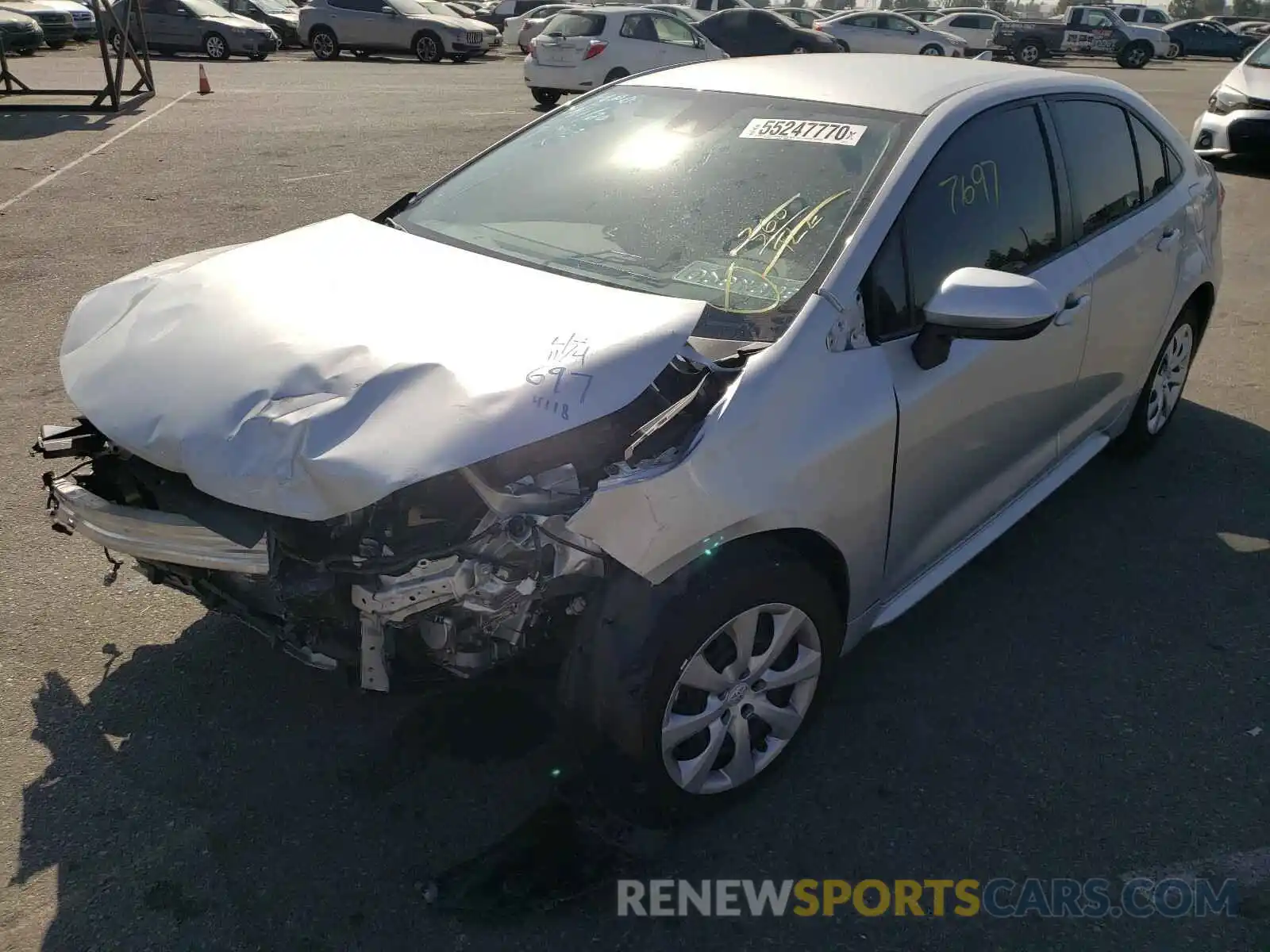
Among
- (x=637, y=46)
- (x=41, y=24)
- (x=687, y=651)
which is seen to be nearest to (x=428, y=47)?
(x=41, y=24)

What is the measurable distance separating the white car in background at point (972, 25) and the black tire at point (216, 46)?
63.6 feet

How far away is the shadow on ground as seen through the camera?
2.42 meters

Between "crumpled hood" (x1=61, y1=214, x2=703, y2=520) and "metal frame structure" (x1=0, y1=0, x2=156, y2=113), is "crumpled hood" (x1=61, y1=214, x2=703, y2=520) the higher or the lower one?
the higher one

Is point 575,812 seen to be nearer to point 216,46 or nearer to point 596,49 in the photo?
point 596,49

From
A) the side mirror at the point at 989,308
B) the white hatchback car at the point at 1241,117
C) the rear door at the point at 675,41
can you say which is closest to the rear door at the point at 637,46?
the rear door at the point at 675,41

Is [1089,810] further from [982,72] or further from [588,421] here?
[982,72]

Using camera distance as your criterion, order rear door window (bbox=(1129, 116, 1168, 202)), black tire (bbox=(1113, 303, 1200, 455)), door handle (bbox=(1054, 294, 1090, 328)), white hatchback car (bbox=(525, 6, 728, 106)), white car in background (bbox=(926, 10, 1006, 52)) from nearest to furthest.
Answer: door handle (bbox=(1054, 294, 1090, 328)) < rear door window (bbox=(1129, 116, 1168, 202)) < black tire (bbox=(1113, 303, 1200, 455)) < white hatchback car (bbox=(525, 6, 728, 106)) < white car in background (bbox=(926, 10, 1006, 52))

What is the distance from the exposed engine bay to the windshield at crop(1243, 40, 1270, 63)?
12.4 meters

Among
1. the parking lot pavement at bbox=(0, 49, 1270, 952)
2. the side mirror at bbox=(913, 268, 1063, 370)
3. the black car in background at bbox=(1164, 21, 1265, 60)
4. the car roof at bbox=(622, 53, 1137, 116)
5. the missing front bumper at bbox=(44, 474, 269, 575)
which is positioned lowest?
the black car in background at bbox=(1164, 21, 1265, 60)

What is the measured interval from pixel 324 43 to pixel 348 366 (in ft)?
79.7

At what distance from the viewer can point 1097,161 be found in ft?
12.4

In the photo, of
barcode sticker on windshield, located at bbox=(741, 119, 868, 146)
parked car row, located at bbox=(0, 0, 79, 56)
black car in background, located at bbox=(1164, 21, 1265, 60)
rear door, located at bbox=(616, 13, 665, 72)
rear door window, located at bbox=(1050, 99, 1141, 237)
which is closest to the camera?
barcode sticker on windshield, located at bbox=(741, 119, 868, 146)

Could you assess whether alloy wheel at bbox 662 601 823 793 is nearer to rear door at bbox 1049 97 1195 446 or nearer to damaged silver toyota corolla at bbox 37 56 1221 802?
damaged silver toyota corolla at bbox 37 56 1221 802

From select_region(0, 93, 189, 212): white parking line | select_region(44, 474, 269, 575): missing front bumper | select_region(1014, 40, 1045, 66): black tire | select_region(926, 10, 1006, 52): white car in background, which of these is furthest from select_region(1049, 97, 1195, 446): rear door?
select_region(1014, 40, 1045, 66): black tire
